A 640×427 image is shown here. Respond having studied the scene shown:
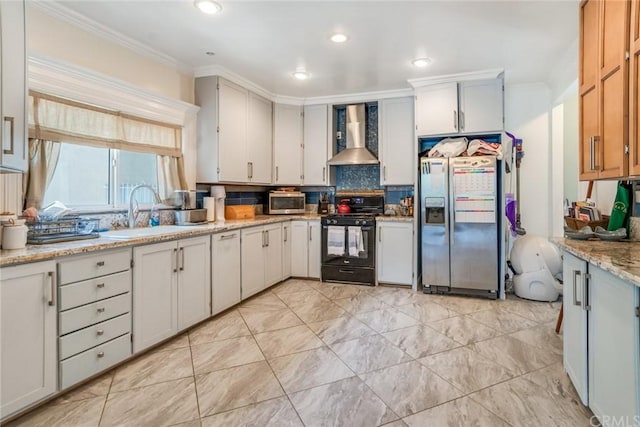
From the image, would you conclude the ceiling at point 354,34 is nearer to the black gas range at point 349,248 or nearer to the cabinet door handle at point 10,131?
the cabinet door handle at point 10,131

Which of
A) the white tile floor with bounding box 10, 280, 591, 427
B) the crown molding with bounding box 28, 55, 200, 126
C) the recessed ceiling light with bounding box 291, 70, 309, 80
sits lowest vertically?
the white tile floor with bounding box 10, 280, 591, 427

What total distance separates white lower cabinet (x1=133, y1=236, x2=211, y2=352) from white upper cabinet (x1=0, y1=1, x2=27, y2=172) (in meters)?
0.89

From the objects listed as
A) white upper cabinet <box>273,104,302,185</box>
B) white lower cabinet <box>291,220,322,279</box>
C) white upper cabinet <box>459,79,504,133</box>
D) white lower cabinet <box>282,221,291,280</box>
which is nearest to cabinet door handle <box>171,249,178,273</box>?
white lower cabinet <box>282,221,291,280</box>

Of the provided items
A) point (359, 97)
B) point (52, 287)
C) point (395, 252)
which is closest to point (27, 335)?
point (52, 287)

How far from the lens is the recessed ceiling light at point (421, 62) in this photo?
355 cm

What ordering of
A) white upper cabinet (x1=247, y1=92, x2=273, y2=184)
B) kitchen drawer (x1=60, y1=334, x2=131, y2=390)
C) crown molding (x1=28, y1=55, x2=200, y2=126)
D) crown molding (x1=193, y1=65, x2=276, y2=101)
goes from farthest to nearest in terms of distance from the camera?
white upper cabinet (x1=247, y1=92, x2=273, y2=184) < crown molding (x1=193, y1=65, x2=276, y2=101) < crown molding (x1=28, y1=55, x2=200, y2=126) < kitchen drawer (x1=60, y1=334, x2=131, y2=390)

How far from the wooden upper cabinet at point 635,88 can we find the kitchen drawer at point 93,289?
3.04 metres

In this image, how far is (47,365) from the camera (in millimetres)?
1945

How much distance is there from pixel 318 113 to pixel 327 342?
326 cm

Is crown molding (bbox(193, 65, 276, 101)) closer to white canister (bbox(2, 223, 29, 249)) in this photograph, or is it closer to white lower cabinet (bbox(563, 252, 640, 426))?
white canister (bbox(2, 223, 29, 249))

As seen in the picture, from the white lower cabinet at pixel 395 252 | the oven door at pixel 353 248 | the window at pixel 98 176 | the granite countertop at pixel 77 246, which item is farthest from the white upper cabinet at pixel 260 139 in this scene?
the white lower cabinet at pixel 395 252

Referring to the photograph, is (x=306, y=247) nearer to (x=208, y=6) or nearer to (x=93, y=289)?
(x=93, y=289)

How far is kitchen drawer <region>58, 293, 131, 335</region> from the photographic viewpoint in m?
2.05

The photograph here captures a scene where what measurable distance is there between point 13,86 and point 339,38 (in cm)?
230
